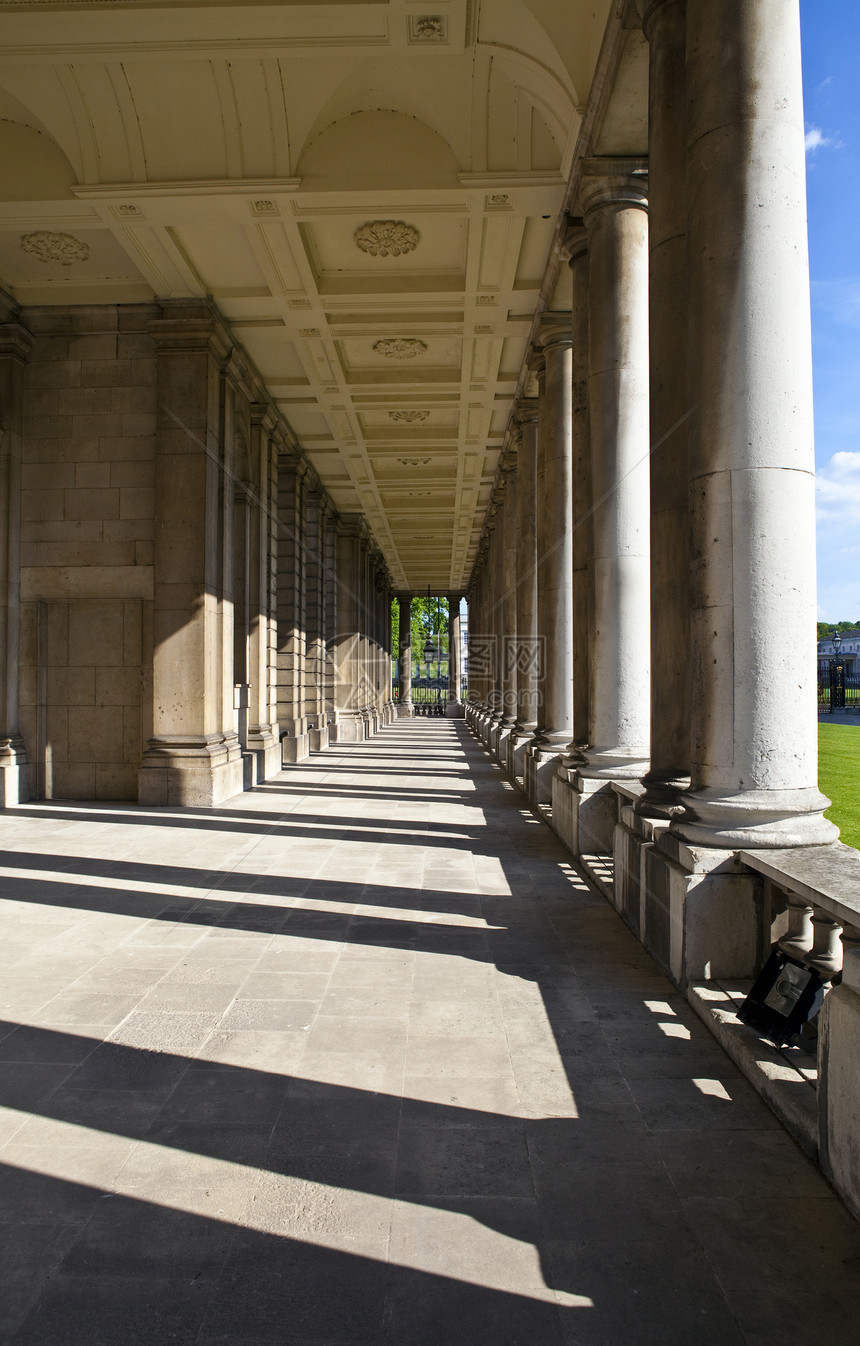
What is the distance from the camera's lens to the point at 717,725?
591 centimetres

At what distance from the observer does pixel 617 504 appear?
10.3 m

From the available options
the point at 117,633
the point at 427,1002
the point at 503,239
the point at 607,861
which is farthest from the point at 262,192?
the point at 427,1002

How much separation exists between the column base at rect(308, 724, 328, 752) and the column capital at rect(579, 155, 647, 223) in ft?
64.9

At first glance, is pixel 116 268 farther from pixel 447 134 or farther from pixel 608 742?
pixel 608 742

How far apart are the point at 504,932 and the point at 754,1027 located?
9.26 ft

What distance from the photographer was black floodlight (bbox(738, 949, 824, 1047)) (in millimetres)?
4664

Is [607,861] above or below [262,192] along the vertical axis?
below

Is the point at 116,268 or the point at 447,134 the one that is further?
the point at 116,268

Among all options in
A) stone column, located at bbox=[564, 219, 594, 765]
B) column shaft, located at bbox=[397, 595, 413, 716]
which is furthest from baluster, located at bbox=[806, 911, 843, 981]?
column shaft, located at bbox=[397, 595, 413, 716]

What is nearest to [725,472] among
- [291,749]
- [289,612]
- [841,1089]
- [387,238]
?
[841,1089]

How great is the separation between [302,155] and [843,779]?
1675cm

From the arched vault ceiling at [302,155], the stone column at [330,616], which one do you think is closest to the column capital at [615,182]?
the arched vault ceiling at [302,155]

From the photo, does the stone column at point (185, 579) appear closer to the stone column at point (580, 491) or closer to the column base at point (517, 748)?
the column base at point (517, 748)

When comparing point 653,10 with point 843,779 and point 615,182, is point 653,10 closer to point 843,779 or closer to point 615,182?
point 615,182
